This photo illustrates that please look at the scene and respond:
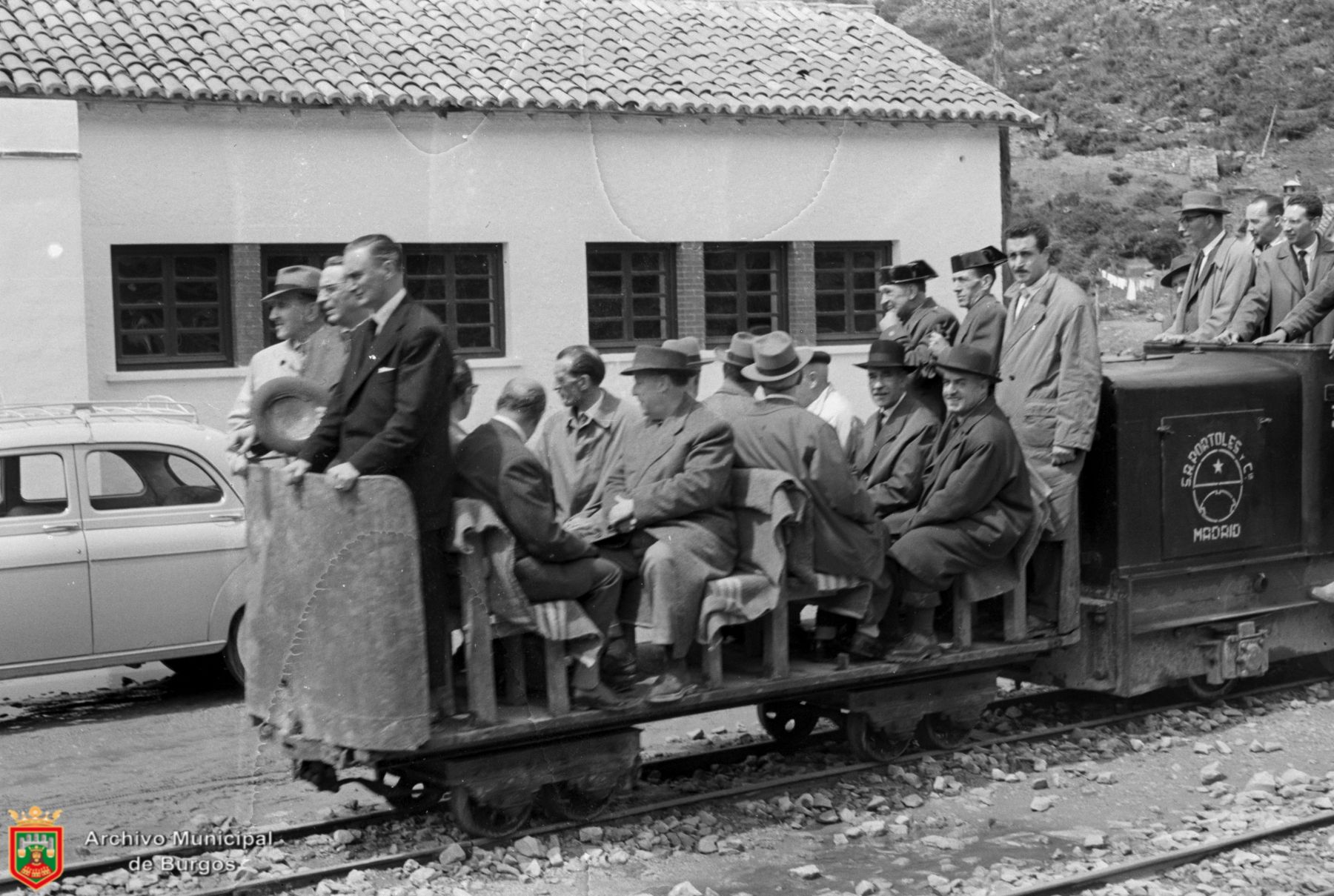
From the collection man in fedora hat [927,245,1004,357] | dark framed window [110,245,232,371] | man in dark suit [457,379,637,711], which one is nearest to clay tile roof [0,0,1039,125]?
dark framed window [110,245,232,371]

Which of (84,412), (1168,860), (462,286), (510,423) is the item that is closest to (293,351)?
(510,423)

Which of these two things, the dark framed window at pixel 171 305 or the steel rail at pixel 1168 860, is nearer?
the steel rail at pixel 1168 860

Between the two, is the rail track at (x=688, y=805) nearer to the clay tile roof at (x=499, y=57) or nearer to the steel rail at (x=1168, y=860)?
the steel rail at (x=1168, y=860)

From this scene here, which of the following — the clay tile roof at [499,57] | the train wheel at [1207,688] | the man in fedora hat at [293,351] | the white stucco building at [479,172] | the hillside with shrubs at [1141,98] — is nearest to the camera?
the man in fedora hat at [293,351]

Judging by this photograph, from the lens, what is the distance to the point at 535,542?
6316 mm

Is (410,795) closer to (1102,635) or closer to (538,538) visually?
(538,538)

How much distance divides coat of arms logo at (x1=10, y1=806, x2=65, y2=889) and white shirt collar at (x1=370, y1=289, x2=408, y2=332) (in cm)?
233

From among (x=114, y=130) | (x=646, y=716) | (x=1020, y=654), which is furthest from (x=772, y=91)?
(x=646, y=716)

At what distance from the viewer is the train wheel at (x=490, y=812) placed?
6.48m

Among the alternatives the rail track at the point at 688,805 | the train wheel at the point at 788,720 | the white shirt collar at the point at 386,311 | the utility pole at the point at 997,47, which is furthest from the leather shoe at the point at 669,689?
the utility pole at the point at 997,47

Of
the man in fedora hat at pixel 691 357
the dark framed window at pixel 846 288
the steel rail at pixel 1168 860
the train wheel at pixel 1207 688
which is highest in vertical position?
the dark framed window at pixel 846 288

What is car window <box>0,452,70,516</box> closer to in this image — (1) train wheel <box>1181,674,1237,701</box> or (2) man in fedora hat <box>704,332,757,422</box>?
(2) man in fedora hat <box>704,332,757,422</box>

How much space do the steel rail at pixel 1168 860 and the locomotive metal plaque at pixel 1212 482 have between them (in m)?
1.92

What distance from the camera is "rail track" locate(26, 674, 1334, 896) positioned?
6043 millimetres
